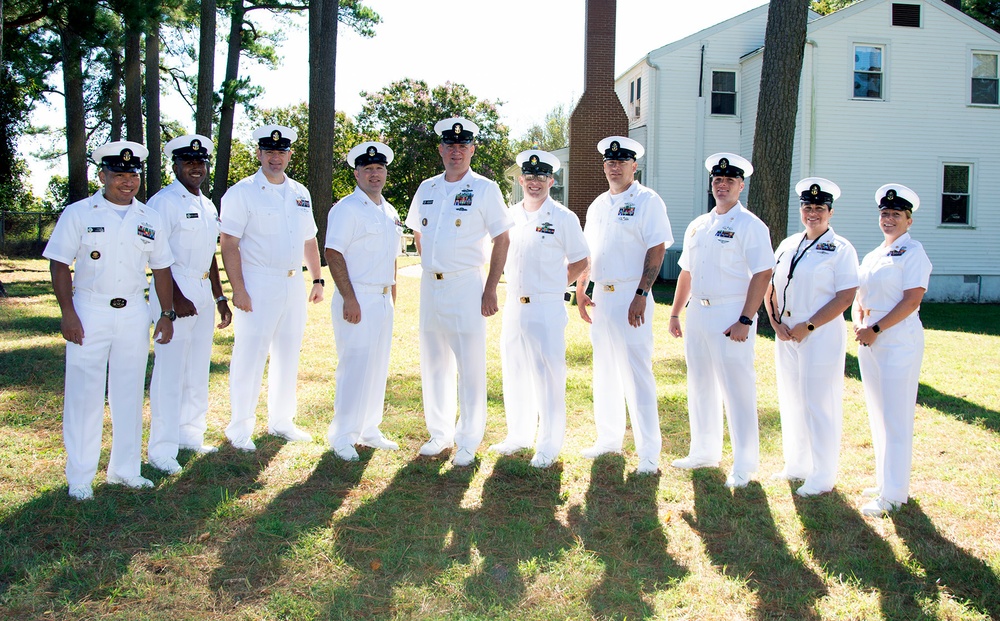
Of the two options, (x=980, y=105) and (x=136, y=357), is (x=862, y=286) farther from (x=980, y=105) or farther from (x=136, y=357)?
(x=980, y=105)

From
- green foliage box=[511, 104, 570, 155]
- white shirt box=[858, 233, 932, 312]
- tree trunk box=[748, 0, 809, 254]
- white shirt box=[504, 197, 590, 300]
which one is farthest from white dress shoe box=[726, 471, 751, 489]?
green foliage box=[511, 104, 570, 155]

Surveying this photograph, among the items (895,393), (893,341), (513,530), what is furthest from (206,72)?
(895,393)

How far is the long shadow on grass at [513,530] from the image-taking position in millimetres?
4102

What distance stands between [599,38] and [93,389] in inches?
709

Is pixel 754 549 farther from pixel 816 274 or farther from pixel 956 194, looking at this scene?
pixel 956 194

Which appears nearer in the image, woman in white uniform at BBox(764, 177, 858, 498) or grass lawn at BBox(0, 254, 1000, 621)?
grass lawn at BBox(0, 254, 1000, 621)

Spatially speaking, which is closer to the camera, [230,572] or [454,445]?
[230,572]

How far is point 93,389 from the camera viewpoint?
197 inches

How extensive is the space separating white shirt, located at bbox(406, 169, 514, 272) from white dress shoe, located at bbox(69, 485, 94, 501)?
2668 mm

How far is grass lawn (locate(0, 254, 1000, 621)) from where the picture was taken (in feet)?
12.8

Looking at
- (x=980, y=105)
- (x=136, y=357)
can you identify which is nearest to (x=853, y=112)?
(x=980, y=105)

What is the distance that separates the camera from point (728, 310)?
18.4 ft

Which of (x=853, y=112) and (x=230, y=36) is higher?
(x=230, y=36)

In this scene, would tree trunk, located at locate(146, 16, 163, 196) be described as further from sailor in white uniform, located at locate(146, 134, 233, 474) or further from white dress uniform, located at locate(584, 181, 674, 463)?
white dress uniform, located at locate(584, 181, 674, 463)
